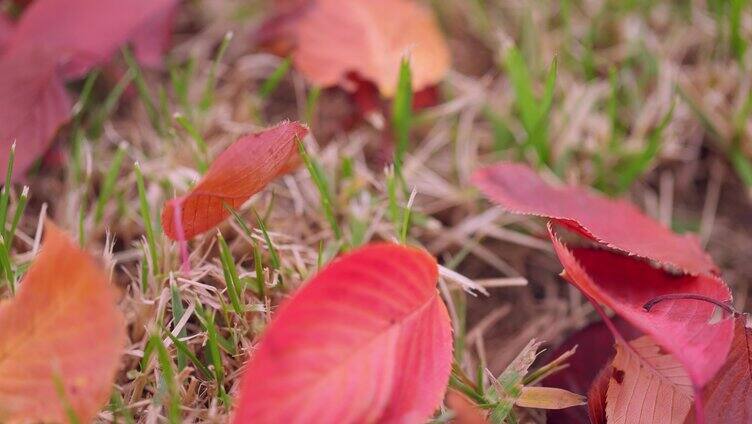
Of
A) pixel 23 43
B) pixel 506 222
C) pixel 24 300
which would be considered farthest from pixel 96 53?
pixel 506 222

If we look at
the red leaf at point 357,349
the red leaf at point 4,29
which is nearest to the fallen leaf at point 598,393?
the red leaf at point 357,349

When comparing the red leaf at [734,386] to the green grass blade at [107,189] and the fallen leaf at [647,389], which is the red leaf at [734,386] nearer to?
the fallen leaf at [647,389]

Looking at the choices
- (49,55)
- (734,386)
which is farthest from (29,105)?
(734,386)

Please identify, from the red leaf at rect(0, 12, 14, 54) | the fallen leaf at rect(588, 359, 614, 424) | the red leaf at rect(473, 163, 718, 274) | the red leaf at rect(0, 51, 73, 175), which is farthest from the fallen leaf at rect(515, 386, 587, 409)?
the red leaf at rect(0, 12, 14, 54)

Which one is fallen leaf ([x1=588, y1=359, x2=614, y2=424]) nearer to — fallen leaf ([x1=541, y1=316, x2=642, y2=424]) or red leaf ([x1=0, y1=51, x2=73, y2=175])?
fallen leaf ([x1=541, y1=316, x2=642, y2=424])

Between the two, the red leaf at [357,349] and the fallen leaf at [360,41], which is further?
the fallen leaf at [360,41]

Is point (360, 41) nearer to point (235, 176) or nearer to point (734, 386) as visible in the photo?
point (235, 176)
